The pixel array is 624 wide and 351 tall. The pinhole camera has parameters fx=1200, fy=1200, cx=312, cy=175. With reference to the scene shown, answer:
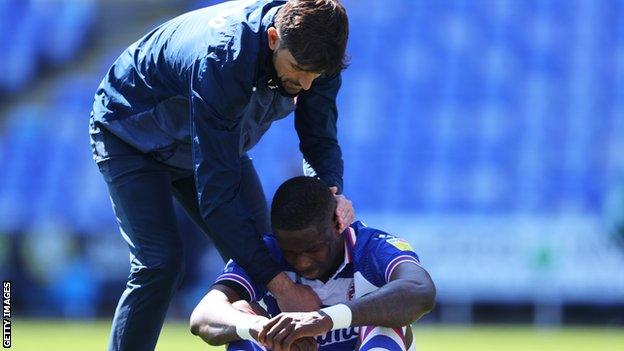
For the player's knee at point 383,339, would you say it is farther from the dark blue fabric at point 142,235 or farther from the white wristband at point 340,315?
the dark blue fabric at point 142,235

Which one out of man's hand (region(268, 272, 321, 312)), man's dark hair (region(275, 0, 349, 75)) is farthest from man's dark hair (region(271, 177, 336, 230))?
man's dark hair (region(275, 0, 349, 75))

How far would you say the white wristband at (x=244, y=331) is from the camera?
478cm

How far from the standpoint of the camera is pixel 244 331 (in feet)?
15.7

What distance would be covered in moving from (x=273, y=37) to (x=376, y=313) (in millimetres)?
1176

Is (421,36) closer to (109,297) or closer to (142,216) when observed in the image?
(109,297)

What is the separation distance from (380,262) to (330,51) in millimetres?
1029

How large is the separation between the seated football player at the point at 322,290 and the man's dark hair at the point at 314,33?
0.64 m

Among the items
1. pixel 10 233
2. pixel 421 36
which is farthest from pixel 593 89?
pixel 10 233

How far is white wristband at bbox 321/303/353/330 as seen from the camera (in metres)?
4.75

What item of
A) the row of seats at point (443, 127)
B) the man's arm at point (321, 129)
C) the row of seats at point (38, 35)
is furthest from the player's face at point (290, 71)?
the row of seats at point (38, 35)

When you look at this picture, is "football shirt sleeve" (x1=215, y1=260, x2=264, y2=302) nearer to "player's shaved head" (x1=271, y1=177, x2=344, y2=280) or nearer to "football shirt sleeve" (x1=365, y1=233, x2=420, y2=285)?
"player's shaved head" (x1=271, y1=177, x2=344, y2=280)

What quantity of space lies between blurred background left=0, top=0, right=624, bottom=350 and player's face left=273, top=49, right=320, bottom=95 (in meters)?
8.04

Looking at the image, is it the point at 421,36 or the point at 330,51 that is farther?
the point at 421,36

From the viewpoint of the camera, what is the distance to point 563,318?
13.4m
